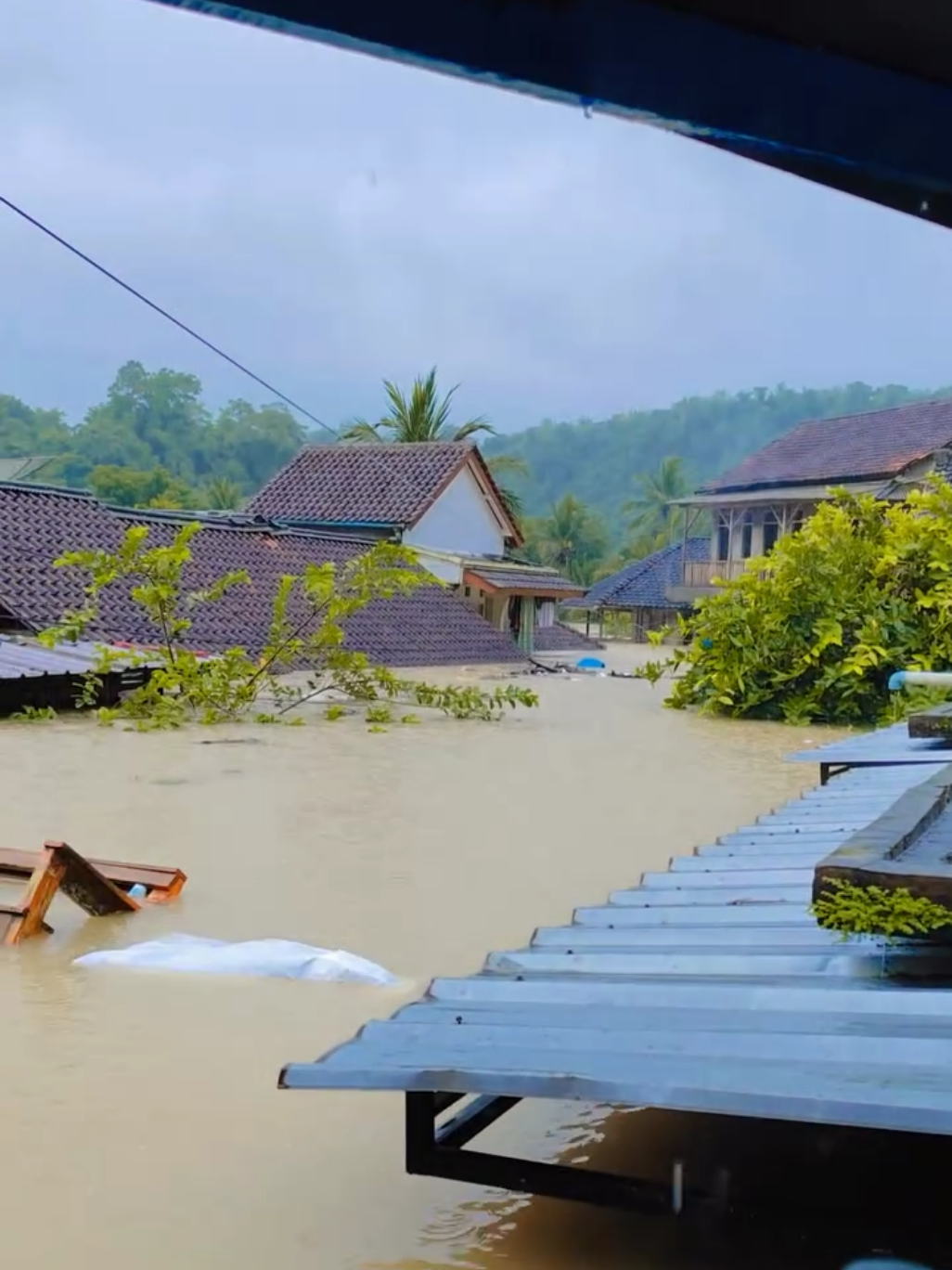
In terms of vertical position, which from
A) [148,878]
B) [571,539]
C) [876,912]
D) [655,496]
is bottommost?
[148,878]

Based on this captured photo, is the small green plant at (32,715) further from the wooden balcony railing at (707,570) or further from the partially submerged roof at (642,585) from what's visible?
the partially submerged roof at (642,585)

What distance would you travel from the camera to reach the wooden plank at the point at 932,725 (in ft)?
21.3

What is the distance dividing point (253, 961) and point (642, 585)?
33.5m

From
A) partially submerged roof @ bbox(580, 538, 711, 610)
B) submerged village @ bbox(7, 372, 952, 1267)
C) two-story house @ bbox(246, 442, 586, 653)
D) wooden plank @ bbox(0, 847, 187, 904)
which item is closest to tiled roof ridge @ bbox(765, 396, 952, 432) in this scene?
partially submerged roof @ bbox(580, 538, 711, 610)

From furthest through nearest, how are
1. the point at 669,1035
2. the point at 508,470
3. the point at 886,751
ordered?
1. the point at 508,470
2. the point at 886,751
3. the point at 669,1035

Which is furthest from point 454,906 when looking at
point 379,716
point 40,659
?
point 40,659

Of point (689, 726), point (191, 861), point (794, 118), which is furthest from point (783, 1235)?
point (689, 726)

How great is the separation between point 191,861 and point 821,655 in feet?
34.1

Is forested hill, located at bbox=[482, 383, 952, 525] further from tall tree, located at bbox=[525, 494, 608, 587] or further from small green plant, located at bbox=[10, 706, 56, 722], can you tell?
small green plant, located at bbox=[10, 706, 56, 722]

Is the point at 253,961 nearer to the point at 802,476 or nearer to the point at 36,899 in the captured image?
the point at 36,899

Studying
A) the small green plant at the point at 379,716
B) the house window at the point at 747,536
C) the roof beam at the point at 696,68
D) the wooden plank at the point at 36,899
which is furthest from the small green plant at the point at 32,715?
the house window at the point at 747,536

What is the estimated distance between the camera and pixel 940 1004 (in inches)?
92.3

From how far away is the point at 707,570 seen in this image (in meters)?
29.7

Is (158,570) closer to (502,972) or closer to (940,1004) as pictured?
(502,972)
